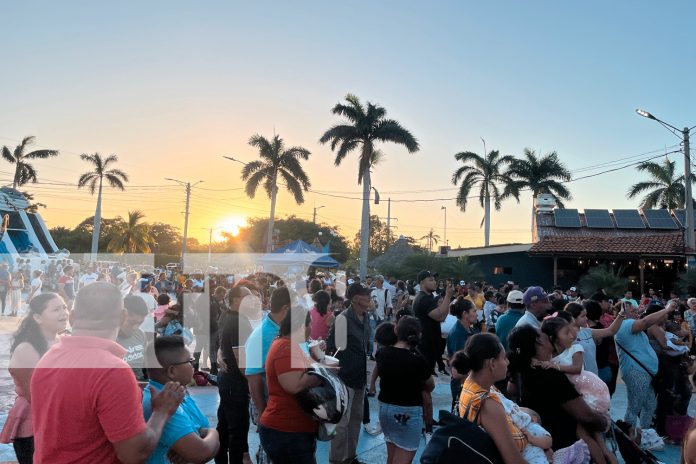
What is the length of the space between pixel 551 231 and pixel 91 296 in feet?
91.7

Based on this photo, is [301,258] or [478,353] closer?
[478,353]

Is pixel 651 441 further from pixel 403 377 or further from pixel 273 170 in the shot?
pixel 273 170

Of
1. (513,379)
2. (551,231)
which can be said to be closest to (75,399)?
(513,379)

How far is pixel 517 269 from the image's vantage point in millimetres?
25500

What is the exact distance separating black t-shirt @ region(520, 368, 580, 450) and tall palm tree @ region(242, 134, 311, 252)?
3186cm

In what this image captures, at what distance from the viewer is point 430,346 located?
6184mm

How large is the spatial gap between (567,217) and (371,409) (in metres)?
24.4

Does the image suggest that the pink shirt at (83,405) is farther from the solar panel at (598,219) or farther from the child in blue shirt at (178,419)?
the solar panel at (598,219)

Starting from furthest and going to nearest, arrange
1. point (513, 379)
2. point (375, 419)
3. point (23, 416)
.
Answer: point (375, 419) < point (513, 379) < point (23, 416)

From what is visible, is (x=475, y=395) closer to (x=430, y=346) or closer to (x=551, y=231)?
(x=430, y=346)

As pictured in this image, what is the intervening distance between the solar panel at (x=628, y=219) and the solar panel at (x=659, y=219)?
43 centimetres

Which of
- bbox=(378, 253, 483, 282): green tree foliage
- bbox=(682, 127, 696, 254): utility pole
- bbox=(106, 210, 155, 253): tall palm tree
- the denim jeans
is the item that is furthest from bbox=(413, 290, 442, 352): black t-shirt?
bbox=(106, 210, 155, 253): tall palm tree

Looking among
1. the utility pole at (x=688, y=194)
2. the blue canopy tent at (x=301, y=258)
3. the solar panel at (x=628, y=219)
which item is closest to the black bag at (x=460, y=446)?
the utility pole at (x=688, y=194)

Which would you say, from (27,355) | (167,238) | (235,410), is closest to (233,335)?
(235,410)
